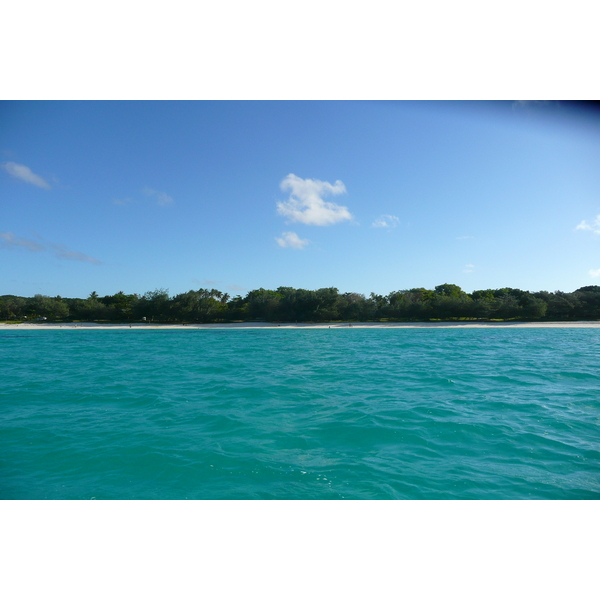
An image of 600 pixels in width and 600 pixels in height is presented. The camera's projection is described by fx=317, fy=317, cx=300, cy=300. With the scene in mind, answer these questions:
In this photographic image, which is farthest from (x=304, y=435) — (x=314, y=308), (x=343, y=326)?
(x=314, y=308)

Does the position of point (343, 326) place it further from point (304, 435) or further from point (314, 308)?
point (304, 435)

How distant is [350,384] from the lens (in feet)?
30.2

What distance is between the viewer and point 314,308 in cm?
4250

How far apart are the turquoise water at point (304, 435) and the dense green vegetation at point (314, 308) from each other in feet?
105

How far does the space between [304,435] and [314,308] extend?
37.2 meters

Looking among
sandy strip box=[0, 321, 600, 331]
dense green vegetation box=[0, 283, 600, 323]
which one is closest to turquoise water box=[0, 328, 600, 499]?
sandy strip box=[0, 321, 600, 331]

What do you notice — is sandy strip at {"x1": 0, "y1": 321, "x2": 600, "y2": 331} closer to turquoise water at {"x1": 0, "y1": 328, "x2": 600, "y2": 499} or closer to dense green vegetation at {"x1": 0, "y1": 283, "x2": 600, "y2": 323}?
dense green vegetation at {"x1": 0, "y1": 283, "x2": 600, "y2": 323}

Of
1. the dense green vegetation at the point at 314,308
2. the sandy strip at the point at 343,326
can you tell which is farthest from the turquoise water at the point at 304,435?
the dense green vegetation at the point at 314,308

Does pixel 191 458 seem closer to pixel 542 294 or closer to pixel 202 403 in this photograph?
pixel 202 403

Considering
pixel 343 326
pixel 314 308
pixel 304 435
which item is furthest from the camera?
pixel 314 308

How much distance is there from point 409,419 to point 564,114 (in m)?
5.30

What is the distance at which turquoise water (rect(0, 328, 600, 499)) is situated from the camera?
3.77 m
